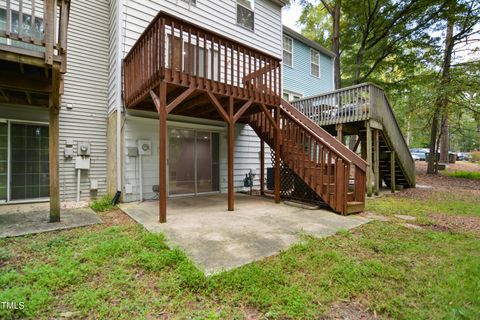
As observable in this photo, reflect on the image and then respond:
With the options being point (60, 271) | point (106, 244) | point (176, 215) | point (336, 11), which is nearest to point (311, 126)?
point (176, 215)

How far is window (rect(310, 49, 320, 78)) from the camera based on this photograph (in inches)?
487

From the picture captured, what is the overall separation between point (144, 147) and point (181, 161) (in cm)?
115

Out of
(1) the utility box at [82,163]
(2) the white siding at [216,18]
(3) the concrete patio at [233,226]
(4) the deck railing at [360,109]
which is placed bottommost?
(3) the concrete patio at [233,226]

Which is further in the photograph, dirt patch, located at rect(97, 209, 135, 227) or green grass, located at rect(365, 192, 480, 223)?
green grass, located at rect(365, 192, 480, 223)

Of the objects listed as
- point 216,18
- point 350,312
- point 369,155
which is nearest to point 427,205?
point 369,155

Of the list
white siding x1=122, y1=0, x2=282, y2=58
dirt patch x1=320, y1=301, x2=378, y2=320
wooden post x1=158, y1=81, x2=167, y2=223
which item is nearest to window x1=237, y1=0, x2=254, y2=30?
white siding x1=122, y1=0, x2=282, y2=58

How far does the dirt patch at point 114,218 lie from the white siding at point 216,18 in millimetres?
4061

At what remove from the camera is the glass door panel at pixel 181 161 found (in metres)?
6.75

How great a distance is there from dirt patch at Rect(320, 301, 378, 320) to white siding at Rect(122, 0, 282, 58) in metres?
6.88

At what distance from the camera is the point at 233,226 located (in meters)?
4.02

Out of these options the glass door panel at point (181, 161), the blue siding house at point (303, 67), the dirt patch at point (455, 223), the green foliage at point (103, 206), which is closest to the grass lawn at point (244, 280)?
the dirt patch at point (455, 223)

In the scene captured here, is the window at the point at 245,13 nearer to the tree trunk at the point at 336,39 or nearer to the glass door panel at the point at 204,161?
the glass door panel at the point at 204,161

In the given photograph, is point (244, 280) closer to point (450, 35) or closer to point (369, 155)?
point (369, 155)

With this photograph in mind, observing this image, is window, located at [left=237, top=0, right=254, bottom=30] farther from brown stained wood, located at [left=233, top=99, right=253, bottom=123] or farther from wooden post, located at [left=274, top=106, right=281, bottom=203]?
brown stained wood, located at [left=233, top=99, right=253, bottom=123]
